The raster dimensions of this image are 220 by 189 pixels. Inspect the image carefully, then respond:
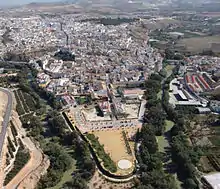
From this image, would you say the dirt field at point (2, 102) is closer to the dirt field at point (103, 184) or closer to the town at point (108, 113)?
the town at point (108, 113)

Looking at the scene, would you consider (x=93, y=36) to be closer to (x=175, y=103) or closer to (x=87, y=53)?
(x=87, y=53)

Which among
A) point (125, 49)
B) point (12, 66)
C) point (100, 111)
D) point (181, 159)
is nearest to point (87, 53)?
point (125, 49)

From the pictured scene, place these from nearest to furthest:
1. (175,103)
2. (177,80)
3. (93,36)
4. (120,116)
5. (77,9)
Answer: (120,116) → (175,103) → (177,80) → (93,36) → (77,9)

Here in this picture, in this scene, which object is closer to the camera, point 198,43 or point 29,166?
point 29,166

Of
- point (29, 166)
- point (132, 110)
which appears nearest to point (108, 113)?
point (132, 110)

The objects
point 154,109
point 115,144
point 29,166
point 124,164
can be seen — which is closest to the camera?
point 29,166

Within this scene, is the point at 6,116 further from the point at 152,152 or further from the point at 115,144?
Result: the point at 152,152

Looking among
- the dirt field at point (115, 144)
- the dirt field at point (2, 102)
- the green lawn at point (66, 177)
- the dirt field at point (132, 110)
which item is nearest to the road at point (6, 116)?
the dirt field at point (2, 102)

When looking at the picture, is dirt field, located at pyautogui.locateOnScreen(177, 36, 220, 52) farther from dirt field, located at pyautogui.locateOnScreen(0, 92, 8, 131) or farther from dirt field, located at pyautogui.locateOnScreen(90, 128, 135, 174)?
dirt field, located at pyautogui.locateOnScreen(90, 128, 135, 174)
